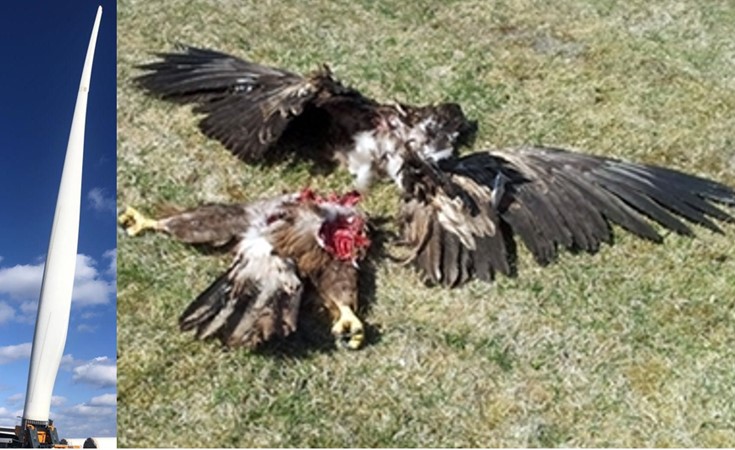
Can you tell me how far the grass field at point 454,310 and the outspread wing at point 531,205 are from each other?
5.1 inches

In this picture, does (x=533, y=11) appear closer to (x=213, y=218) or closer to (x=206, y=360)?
(x=213, y=218)

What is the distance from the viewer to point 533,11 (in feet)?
25.0

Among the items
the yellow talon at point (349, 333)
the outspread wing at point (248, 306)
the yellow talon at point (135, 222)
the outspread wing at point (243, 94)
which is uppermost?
the outspread wing at point (243, 94)

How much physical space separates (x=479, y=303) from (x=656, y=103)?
2.69 meters

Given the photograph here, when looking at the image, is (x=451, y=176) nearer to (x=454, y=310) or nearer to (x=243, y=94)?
(x=454, y=310)

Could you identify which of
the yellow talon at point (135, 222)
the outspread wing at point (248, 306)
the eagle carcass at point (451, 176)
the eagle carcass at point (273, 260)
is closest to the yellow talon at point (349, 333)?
the eagle carcass at point (273, 260)

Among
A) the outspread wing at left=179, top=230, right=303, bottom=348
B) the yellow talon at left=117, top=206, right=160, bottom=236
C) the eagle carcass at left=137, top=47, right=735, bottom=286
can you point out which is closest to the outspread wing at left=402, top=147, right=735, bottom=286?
the eagle carcass at left=137, top=47, right=735, bottom=286

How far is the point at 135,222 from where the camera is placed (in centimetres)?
453

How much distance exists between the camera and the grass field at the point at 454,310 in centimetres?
389

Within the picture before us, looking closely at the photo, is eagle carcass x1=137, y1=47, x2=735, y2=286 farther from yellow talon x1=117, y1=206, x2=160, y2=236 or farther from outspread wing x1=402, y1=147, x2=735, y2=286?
yellow talon x1=117, y1=206, x2=160, y2=236

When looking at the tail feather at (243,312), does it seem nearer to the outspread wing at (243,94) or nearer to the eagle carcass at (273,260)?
the eagle carcass at (273,260)

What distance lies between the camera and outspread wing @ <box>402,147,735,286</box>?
4.59 meters

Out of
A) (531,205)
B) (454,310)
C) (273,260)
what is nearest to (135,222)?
(273,260)

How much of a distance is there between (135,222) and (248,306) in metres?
0.95
